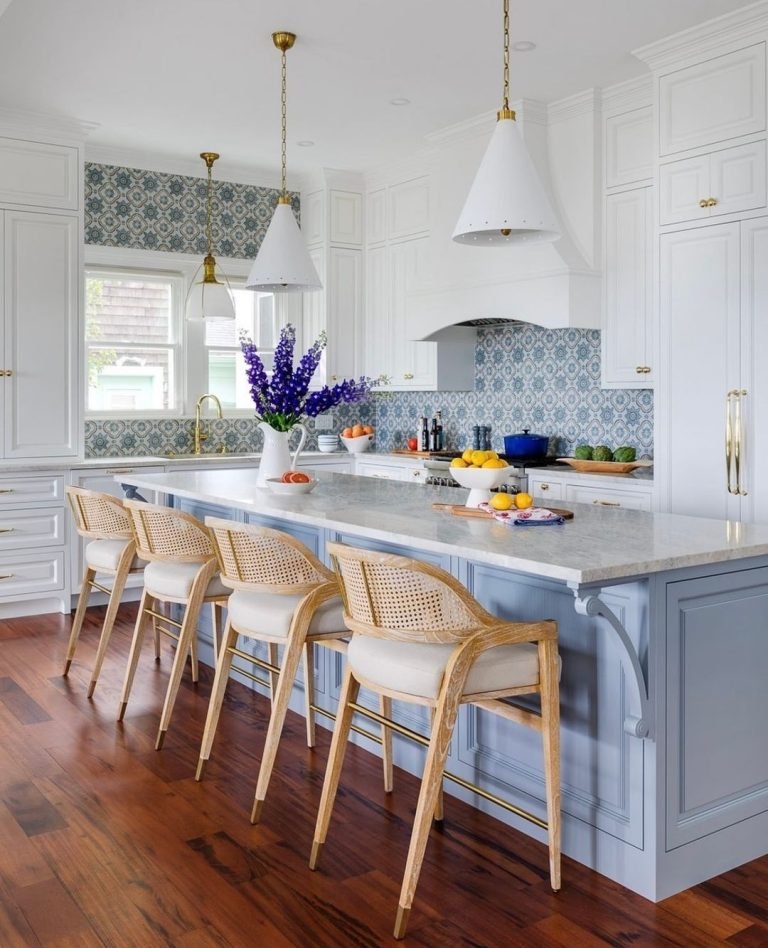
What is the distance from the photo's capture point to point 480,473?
3.11 m

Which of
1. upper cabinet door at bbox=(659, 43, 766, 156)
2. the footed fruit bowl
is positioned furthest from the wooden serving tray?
the footed fruit bowl

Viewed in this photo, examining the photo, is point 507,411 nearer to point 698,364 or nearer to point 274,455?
point 698,364

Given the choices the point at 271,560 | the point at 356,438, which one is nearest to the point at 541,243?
the point at 356,438

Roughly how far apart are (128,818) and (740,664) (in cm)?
186

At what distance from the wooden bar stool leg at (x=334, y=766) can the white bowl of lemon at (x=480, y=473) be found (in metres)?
0.84

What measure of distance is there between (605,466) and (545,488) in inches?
15.1

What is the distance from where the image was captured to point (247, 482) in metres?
4.33

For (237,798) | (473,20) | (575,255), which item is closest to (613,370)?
(575,255)

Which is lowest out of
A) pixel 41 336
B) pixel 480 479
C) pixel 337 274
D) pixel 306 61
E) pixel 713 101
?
pixel 480 479

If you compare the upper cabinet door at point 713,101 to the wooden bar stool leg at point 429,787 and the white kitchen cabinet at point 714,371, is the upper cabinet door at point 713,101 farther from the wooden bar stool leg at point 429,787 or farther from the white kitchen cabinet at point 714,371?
the wooden bar stool leg at point 429,787

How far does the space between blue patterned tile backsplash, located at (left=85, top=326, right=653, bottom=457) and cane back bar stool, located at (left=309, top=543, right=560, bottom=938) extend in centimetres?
311

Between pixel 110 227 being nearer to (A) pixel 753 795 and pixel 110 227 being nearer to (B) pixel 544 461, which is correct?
(B) pixel 544 461

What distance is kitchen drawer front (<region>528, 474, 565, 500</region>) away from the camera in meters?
5.15

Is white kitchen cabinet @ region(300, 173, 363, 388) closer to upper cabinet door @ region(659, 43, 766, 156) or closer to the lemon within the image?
upper cabinet door @ region(659, 43, 766, 156)
